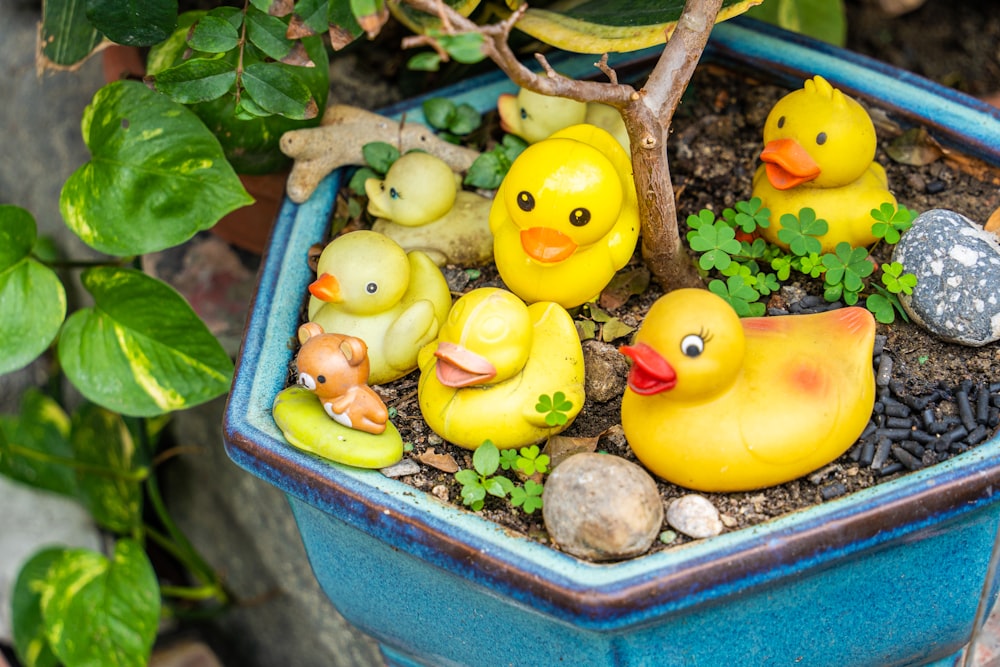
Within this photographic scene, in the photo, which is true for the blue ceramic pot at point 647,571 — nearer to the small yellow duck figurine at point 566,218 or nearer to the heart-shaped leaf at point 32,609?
the small yellow duck figurine at point 566,218

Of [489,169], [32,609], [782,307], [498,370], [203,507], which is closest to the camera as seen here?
[498,370]

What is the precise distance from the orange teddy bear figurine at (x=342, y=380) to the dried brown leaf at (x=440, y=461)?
50 mm

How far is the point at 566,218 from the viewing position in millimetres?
810

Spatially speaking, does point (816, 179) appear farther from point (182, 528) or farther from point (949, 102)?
point (182, 528)

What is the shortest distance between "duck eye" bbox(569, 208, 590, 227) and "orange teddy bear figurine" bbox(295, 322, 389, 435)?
0.67 ft

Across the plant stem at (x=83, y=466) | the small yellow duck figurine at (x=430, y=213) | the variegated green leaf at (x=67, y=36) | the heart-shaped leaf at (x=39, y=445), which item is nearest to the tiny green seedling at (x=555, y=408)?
the small yellow duck figurine at (x=430, y=213)

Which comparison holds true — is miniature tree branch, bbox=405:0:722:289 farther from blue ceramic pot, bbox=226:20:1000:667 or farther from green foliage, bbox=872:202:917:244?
blue ceramic pot, bbox=226:20:1000:667

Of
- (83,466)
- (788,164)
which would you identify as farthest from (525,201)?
(83,466)

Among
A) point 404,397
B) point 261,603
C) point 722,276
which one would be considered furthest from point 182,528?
point 722,276

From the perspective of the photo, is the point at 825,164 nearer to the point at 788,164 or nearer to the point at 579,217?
the point at 788,164

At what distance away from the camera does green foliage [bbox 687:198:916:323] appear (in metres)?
0.89

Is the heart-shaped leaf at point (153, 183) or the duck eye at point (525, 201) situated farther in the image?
the heart-shaped leaf at point (153, 183)

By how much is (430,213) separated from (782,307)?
354mm

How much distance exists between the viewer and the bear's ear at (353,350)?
81 cm
